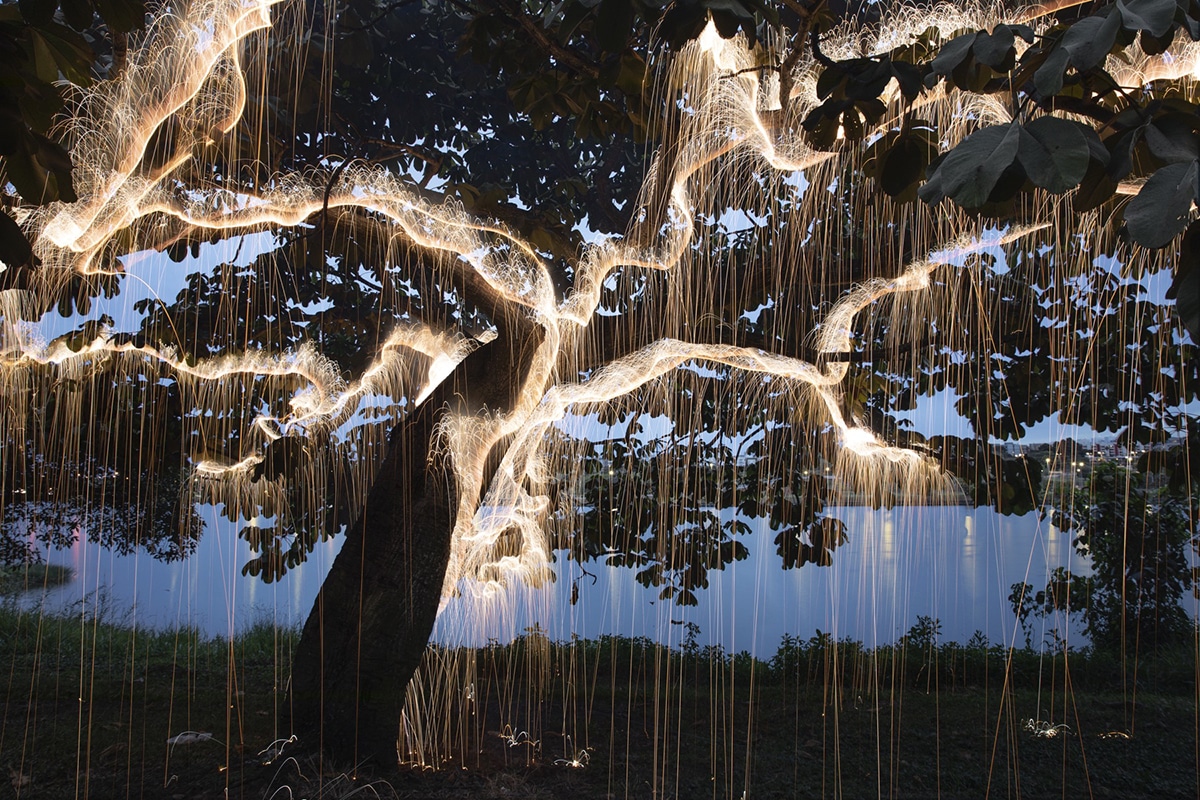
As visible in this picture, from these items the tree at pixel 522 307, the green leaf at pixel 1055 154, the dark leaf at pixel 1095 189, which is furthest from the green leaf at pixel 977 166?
the tree at pixel 522 307

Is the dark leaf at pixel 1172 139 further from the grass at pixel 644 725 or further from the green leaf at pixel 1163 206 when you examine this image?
the grass at pixel 644 725

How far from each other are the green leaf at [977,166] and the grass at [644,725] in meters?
1.91

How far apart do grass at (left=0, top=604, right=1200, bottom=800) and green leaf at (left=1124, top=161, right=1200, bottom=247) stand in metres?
1.88

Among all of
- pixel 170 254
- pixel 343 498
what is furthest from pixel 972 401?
pixel 170 254

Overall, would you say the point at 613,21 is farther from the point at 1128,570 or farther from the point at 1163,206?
the point at 1128,570

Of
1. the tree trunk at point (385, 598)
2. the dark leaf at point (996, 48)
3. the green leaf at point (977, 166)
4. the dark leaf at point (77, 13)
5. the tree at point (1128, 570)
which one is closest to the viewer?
the green leaf at point (977, 166)

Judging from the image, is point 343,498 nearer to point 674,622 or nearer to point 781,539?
point 674,622

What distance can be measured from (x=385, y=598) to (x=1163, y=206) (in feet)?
8.38

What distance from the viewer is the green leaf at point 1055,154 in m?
0.92

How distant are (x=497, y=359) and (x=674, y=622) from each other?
1.89m

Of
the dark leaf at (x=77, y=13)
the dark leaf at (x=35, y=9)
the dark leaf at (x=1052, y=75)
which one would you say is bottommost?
the dark leaf at (x=1052, y=75)

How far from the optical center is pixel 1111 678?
12.5ft

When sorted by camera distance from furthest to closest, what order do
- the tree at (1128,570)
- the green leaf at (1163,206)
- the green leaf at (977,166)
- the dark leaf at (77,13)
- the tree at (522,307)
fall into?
the tree at (1128,570)
the tree at (522,307)
the dark leaf at (77,13)
the green leaf at (977,166)
the green leaf at (1163,206)

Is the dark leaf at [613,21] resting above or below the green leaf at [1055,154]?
above
